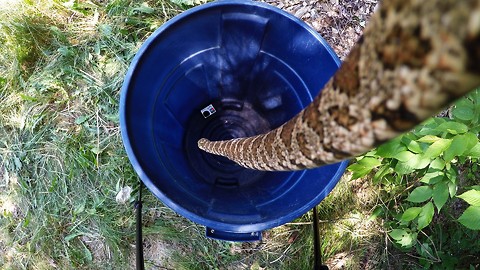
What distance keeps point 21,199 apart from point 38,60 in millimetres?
621

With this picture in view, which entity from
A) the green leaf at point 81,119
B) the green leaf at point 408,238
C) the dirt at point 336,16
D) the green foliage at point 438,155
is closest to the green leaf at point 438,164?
the green foliage at point 438,155

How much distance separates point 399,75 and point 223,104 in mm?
1279

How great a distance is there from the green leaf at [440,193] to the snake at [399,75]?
2.17ft

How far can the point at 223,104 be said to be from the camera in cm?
156

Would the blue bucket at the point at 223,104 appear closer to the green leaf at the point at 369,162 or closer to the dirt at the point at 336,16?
the green leaf at the point at 369,162

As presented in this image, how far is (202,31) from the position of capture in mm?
1217

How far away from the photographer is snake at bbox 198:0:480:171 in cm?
25

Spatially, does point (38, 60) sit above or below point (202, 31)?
below

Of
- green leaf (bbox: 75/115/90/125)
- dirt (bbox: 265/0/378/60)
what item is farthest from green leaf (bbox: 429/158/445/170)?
green leaf (bbox: 75/115/90/125)

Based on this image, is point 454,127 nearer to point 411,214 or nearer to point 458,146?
point 458,146

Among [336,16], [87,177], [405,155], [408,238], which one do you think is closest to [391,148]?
[405,155]

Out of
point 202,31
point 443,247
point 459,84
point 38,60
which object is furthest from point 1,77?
point 443,247

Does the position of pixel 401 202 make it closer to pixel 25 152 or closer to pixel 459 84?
pixel 459 84

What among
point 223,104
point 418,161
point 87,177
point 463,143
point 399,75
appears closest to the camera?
point 399,75
